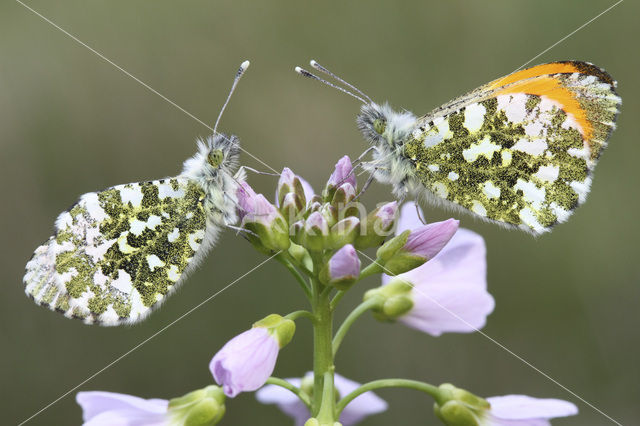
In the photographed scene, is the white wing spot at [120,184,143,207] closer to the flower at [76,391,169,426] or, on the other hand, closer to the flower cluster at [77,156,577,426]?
the flower cluster at [77,156,577,426]

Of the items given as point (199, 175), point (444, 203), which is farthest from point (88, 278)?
point (444, 203)

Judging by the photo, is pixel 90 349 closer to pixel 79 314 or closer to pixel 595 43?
pixel 79 314

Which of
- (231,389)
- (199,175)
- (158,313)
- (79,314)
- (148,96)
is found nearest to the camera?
(231,389)

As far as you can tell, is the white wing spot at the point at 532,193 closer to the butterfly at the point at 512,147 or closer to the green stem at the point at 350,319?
the butterfly at the point at 512,147

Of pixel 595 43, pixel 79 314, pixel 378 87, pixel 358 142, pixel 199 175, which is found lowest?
pixel 79 314

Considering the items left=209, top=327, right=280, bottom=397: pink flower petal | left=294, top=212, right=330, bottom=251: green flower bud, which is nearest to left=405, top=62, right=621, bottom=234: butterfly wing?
left=294, top=212, right=330, bottom=251: green flower bud

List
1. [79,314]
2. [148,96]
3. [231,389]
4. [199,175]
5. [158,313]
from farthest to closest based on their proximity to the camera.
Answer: [148,96] < [158,313] < [199,175] < [79,314] < [231,389]
